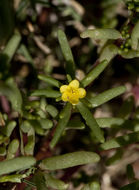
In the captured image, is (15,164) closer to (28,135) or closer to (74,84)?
(28,135)

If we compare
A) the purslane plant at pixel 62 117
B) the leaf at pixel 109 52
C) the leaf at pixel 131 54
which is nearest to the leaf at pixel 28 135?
the purslane plant at pixel 62 117

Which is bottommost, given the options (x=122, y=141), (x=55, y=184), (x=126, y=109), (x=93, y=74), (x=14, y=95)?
(x=55, y=184)

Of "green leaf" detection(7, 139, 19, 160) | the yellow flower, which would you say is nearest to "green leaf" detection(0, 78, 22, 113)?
"green leaf" detection(7, 139, 19, 160)

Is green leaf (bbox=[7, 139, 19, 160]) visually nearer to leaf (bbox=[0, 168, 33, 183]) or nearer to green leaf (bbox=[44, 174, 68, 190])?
leaf (bbox=[0, 168, 33, 183])

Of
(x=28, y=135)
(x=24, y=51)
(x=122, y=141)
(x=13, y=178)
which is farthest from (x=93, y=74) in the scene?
(x=24, y=51)

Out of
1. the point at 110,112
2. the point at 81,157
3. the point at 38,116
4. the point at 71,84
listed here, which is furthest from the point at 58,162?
the point at 110,112

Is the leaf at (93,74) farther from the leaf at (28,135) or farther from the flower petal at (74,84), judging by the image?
the leaf at (28,135)

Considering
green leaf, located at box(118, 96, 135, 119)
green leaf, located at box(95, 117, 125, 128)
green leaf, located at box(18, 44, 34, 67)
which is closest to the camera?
green leaf, located at box(95, 117, 125, 128)

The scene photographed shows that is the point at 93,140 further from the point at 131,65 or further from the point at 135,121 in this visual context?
the point at 131,65
